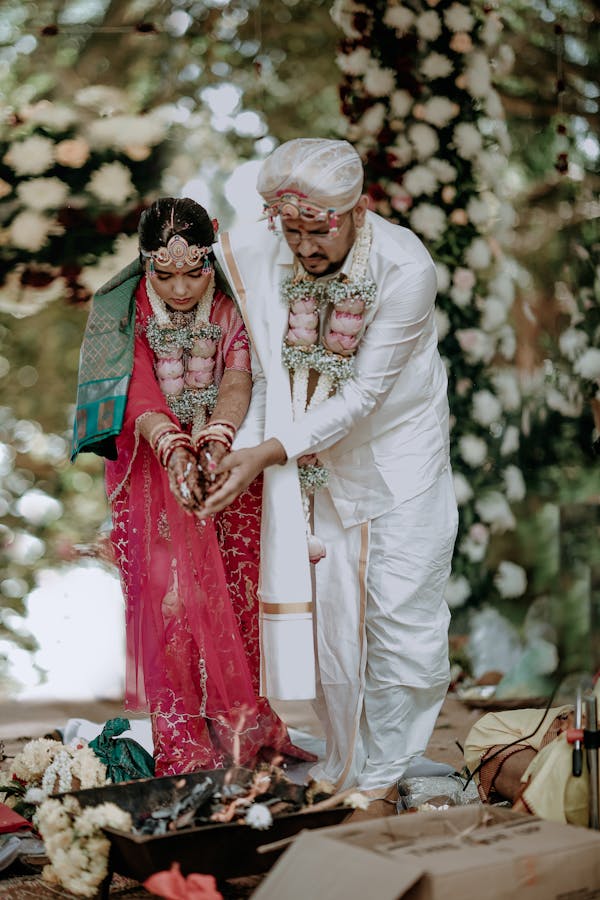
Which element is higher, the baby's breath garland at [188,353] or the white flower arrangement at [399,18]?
the white flower arrangement at [399,18]

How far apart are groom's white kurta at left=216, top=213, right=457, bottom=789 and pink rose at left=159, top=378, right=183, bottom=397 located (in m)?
0.24

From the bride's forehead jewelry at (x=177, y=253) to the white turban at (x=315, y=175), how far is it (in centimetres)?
28

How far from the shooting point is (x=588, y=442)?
6652 mm

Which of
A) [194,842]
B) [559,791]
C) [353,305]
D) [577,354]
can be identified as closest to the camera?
[194,842]

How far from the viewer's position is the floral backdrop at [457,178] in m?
6.50

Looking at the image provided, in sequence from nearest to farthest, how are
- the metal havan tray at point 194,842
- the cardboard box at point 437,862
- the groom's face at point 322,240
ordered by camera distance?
the cardboard box at point 437,862
the metal havan tray at point 194,842
the groom's face at point 322,240

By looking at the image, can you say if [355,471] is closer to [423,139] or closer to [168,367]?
[168,367]

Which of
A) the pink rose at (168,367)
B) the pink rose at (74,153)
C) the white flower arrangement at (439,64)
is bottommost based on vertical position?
the pink rose at (168,367)

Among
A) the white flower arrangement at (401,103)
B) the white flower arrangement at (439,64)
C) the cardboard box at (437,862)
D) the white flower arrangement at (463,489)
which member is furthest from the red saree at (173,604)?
the white flower arrangement at (439,64)

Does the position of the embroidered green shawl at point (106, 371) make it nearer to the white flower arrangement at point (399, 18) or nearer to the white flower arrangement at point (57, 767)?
the white flower arrangement at point (57, 767)

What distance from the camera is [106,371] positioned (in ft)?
12.8

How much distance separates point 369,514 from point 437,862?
1.58 meters

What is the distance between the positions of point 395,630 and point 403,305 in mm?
955

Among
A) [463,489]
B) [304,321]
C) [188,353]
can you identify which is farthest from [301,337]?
[463,489]
